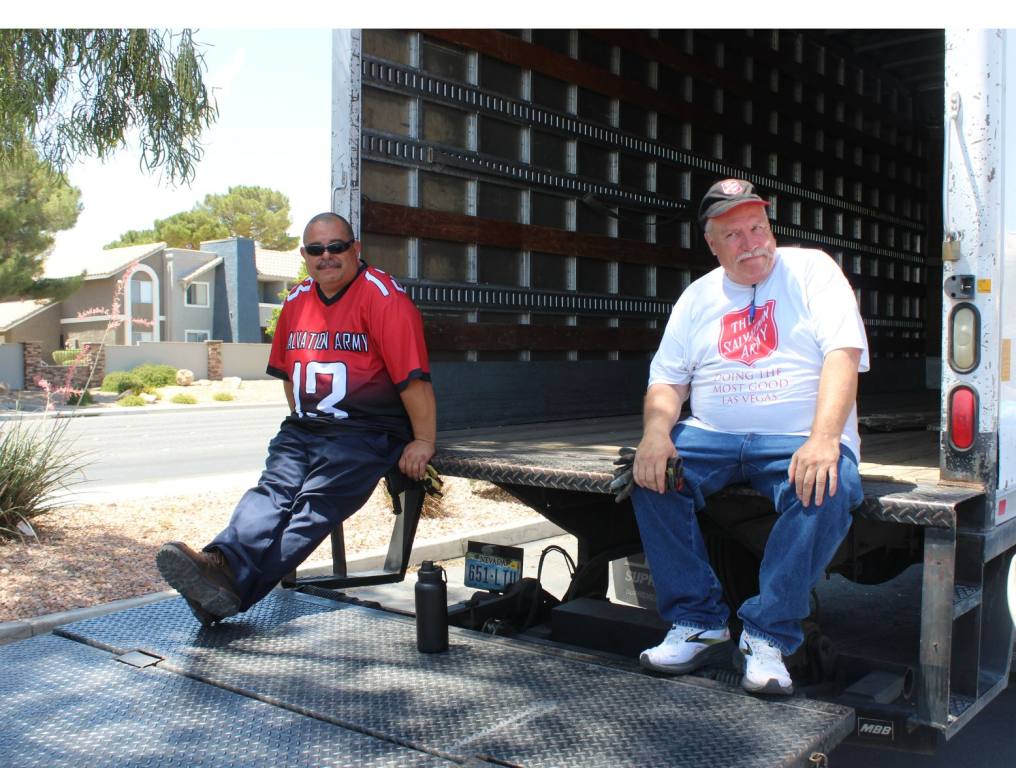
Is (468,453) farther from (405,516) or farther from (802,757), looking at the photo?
(802,757)

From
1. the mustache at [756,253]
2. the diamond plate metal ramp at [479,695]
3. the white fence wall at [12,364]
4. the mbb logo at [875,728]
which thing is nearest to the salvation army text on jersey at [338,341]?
the diamond plate metal ramp at [479,695]

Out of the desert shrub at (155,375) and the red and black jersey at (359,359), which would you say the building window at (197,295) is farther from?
the red and black jersey at (359,359)

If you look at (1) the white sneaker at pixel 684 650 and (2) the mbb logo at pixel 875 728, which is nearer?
(2) the mbb logo at pixel 875 728

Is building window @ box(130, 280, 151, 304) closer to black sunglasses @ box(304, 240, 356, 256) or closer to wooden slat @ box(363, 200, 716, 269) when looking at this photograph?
wooden slat @ box(363, 200, 716, 269)

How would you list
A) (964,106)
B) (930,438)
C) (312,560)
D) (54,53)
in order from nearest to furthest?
(964,106)
(930,438)
(54,53)
(312,560)

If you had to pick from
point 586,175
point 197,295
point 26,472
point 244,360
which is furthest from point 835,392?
point 197,295

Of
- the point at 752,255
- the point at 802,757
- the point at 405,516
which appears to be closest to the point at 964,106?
the point at 752,255

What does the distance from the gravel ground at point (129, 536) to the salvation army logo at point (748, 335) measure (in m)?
4.00

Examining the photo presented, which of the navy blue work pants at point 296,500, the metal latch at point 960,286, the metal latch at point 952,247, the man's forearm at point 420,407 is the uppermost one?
the metal latch at point 952,247

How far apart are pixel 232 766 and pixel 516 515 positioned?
19.6 feet

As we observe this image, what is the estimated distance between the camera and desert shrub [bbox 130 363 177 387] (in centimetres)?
3399

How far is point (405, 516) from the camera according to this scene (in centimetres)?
432

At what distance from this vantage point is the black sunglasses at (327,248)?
13.7 feet

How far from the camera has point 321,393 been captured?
4.13 meters
